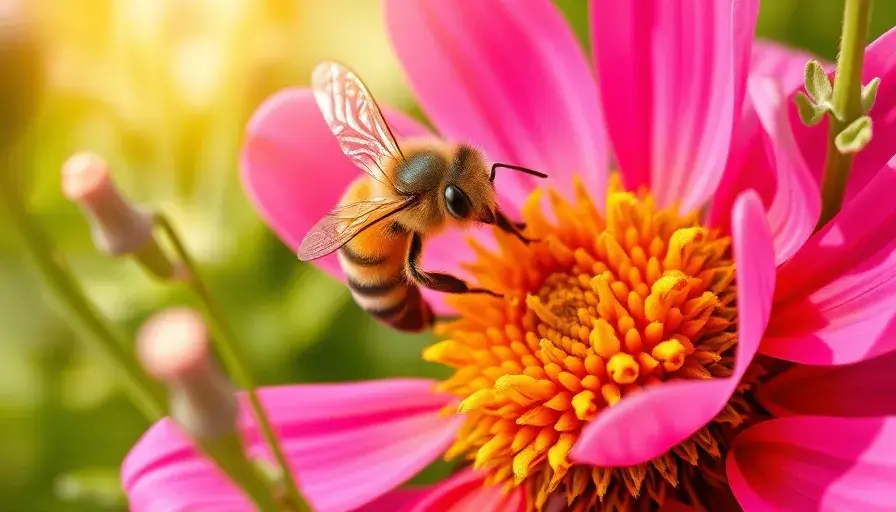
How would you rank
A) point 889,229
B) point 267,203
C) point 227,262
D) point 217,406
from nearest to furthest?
point 217,406
point 889,229
point 267,203
point 227,262

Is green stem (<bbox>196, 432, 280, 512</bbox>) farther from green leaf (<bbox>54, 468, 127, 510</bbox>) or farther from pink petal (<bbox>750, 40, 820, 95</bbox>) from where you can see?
pink petal (<bbox>750, 40, 820, 95</bbox>)

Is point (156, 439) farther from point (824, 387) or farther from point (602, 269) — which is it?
point (824, 387)

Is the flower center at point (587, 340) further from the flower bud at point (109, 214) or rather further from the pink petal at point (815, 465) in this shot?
the flower bud at point (109, 214)

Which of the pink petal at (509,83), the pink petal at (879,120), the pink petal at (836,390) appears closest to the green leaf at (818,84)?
the pink petal at (879,120)

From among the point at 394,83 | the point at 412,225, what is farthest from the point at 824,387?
the point at 394,83

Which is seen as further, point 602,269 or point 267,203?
point 267,203

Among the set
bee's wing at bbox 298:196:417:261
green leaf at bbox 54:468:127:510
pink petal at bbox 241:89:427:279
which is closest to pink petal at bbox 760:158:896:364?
bee's wing at bbox 298:196:417:261
